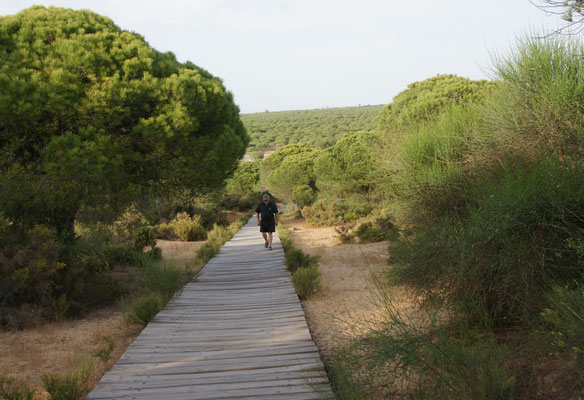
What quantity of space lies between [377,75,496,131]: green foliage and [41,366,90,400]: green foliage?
28.5 ft

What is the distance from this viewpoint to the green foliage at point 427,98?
12383 millimetres

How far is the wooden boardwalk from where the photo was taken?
335cm

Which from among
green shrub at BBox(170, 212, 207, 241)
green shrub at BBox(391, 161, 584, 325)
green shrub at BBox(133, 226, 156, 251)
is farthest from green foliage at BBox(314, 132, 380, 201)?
green shrub at BBox(391, 161, 584, 325)

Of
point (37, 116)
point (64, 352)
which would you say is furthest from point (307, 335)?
point (37, 116)

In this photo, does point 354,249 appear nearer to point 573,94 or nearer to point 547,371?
point 573,94

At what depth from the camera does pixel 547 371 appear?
9.31 ft

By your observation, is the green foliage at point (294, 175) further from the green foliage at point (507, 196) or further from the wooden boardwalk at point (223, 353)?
the green foliage at point (507, 196)

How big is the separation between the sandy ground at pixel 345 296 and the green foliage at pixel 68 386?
221cm

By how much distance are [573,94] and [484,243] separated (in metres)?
2.17

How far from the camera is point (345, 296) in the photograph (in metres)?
6.98

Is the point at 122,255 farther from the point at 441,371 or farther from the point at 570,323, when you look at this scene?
the point at 570,323

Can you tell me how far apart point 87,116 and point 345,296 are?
16.8 ft

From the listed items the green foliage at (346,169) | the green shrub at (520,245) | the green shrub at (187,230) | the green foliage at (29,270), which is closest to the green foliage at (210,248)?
the green shrub at (187,230)

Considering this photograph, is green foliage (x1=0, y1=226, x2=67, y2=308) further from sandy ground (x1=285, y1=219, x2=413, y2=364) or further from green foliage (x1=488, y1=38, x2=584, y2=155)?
green foliage (x1=488, y1=38, x2=584, y2=155)
